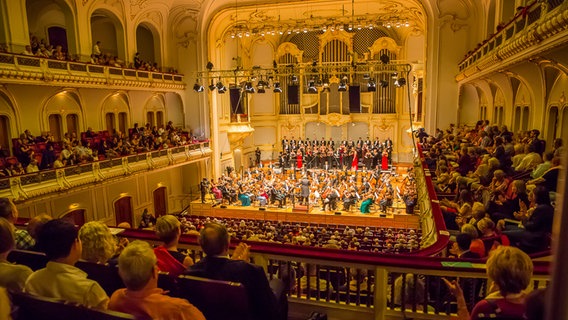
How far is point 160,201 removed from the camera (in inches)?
774

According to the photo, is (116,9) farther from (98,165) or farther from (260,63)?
(260,63)

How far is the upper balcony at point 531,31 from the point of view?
18.7 feet

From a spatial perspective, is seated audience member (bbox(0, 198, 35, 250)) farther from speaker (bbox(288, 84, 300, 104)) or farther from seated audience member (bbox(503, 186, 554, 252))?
speaker (bbox(288, 84, 300, 104))

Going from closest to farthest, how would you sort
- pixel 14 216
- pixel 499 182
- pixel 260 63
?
pixel 14 216, pixel 499 182, pixel 260 63

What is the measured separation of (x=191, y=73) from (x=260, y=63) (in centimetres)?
699

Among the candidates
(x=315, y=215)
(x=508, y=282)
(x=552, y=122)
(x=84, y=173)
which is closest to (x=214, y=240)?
(x=508, y=282)

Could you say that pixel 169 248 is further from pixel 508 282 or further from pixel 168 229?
pixel 508 282

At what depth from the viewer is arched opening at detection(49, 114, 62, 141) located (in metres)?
14.6

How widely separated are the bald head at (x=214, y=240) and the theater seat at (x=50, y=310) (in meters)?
0.73

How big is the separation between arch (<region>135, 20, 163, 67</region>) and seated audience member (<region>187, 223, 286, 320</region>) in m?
20.3

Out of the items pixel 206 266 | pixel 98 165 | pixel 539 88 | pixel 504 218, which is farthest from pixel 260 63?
pixel 206 266

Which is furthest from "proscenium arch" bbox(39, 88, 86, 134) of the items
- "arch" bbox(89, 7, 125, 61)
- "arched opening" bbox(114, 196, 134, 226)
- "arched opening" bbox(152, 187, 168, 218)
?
"arched opening" bbox(152, 187, 168, 218)

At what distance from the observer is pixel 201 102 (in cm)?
2155

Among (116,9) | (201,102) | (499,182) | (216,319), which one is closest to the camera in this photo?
(216,319)
